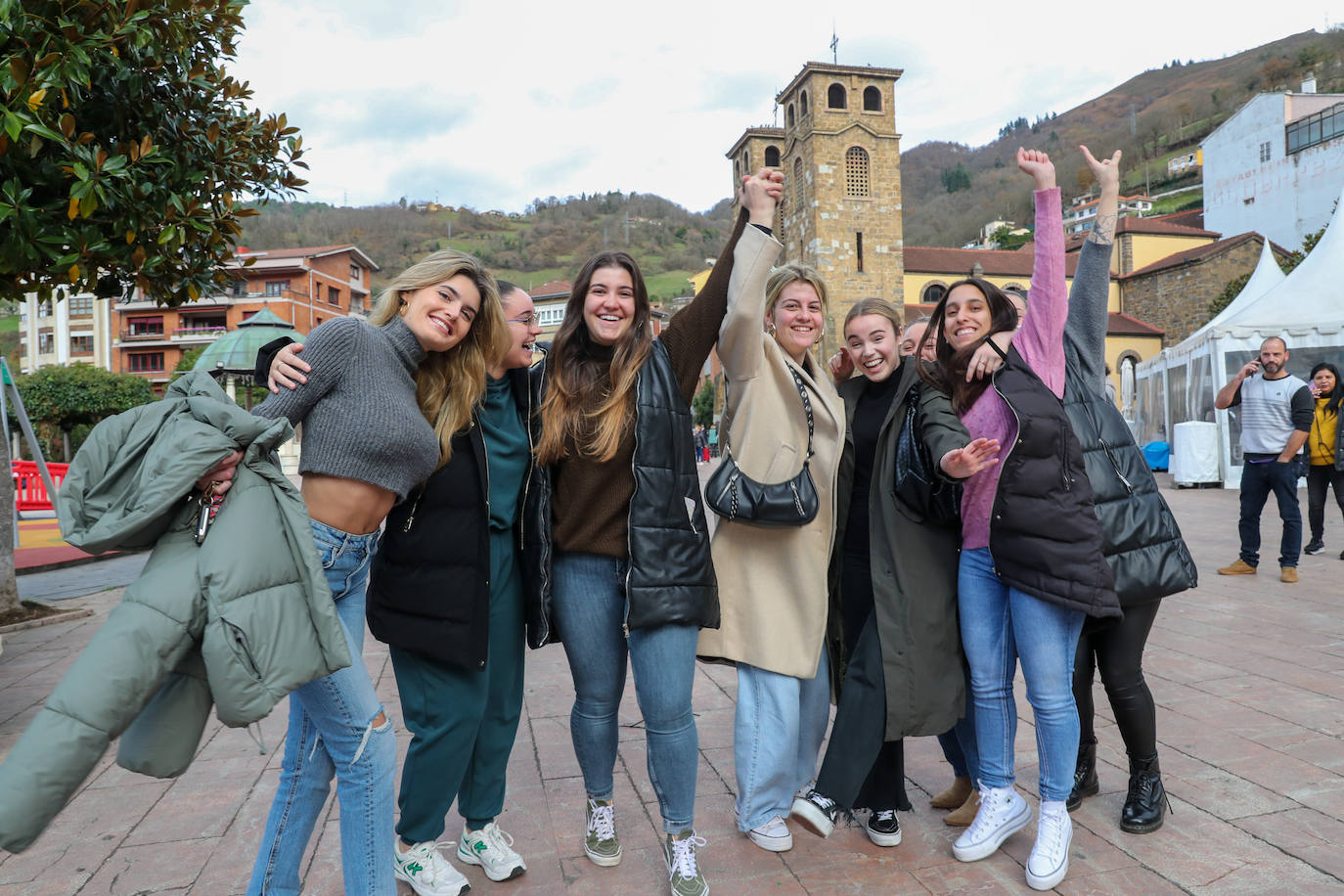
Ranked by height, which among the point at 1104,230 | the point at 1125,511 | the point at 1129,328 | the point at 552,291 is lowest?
the point at 1125,511

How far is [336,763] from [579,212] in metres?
125

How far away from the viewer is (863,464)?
300 centimetres

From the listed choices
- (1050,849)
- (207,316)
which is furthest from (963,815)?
(207,316)

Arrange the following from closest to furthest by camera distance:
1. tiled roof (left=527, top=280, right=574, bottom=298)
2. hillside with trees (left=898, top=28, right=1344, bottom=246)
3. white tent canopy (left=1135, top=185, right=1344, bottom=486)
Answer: white tent canopy (left=1135, top=185, right=1344, bottom=486) < tiled roof (left=527, top=280, right=574, bottom=298) < hillside with trees (left=898, top=28, right=1344, bottom=246)

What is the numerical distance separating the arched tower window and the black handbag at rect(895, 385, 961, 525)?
41219 mm

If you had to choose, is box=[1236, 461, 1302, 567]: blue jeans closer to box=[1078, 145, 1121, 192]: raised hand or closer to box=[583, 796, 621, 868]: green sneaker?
box=[1078, 145, 1121, 192]: raised hand

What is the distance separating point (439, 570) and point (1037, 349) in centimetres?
198

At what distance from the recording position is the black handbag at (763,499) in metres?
2.71

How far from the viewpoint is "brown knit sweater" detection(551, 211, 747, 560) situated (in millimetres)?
2631

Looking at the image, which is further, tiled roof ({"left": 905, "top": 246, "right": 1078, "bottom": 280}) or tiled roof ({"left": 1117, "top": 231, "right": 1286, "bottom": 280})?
tiled roof ({"left": 905, "top": 246, "right": 1078, "bottom": 280})

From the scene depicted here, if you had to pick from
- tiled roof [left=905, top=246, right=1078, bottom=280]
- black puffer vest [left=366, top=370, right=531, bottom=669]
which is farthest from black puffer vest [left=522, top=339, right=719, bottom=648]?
tiled roof [left=905, top=246, right=1078, bottom=280]

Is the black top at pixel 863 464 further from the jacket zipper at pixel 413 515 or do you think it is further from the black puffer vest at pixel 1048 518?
the jacket zipper at pixel 413 515

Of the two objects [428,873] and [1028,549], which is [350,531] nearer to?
[428,873]

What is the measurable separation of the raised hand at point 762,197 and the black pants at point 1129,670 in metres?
1.75
